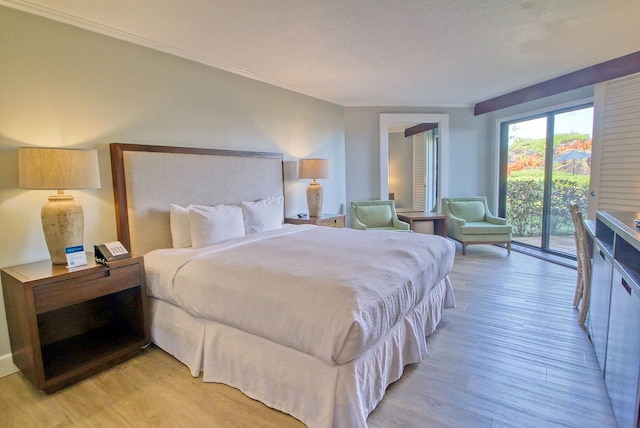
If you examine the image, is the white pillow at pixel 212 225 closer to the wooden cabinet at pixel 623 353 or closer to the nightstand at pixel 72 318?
the nightstand at pixel 72 318

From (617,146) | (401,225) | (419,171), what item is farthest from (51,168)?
(419,171)

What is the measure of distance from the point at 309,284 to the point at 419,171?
636 centimetres

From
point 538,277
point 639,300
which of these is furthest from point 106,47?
point 538,277

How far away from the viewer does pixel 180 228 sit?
113 inches

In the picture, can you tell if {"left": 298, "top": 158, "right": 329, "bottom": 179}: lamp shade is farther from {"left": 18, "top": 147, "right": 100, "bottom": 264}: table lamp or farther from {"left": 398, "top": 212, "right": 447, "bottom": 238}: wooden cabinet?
{"left": 18, "top": 147, "right": 100, "bottom": 264}: table lamp

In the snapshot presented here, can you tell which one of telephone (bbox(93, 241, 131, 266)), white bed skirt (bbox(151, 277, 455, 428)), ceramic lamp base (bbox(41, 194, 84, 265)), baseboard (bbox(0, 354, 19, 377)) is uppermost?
ceramic lamp base (bbox(41, 194, 84, 265))

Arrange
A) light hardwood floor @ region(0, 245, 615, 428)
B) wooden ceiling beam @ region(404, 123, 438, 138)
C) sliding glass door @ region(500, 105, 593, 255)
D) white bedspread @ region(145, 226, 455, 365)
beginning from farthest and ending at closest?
wooden ceiling beam @ region(404, 123, 438, 138) → sliding glass door @ region(500, 105, 593, 255) → light hardwood floor @ region(0, 245, 615, 428) → white bedspread @ region(145, 226, 455, 365)

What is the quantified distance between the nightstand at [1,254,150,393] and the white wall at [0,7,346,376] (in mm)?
256

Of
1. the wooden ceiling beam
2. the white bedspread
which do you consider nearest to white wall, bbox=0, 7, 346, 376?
the white bedspread

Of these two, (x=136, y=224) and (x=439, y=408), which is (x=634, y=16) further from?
(x=136, y=224)

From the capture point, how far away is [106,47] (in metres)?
2.61

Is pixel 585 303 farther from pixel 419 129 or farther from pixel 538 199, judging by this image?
pixel 419 129

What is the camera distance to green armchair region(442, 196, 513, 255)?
490cm

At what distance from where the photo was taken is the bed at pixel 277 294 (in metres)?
1.56
